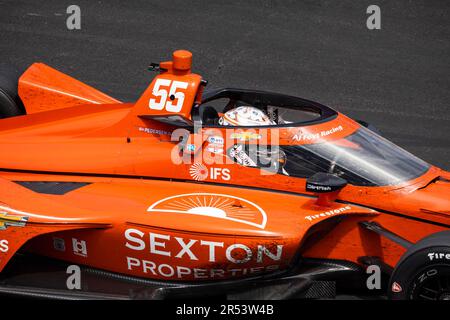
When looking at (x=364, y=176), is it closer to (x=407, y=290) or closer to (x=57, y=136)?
(x=407, y=290)

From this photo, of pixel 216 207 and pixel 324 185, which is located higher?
pixel 324 185

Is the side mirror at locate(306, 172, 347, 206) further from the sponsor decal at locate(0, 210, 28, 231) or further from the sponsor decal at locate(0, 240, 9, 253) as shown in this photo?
the sponsor decal at locate(0, 240, 9, 253)

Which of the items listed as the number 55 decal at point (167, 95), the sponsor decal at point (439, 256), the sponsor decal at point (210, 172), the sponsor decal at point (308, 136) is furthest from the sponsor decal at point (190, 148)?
the sponsor decal at point (439, 256)

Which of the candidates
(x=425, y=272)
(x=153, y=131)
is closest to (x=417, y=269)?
(x=425, y=272)

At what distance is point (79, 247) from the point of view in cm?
677

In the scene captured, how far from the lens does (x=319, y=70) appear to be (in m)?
11.9

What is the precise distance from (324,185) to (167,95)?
62.9 inches

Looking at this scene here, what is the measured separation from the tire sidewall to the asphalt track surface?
151 inches

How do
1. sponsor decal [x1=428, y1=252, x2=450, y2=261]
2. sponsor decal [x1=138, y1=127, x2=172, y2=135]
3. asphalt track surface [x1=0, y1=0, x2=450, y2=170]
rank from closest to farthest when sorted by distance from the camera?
sponsor decal [x1=428, y1=252, x2=450, y2=261] → sponsor decal [x1=138, y1=127, x2=172, y2=135] → asphalt track surface [x1=0, y1=0, x2=450, y2=170]

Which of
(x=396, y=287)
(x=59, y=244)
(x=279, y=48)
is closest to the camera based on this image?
(x=396, y=287)

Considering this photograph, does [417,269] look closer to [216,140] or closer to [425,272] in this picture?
[425,272]

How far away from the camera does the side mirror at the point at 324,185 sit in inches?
259

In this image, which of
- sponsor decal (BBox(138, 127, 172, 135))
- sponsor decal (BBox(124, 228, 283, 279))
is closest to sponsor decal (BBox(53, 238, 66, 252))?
sponsor decal (BBox(124, 228, 283, 279))

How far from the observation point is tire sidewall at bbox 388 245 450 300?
636 cm
